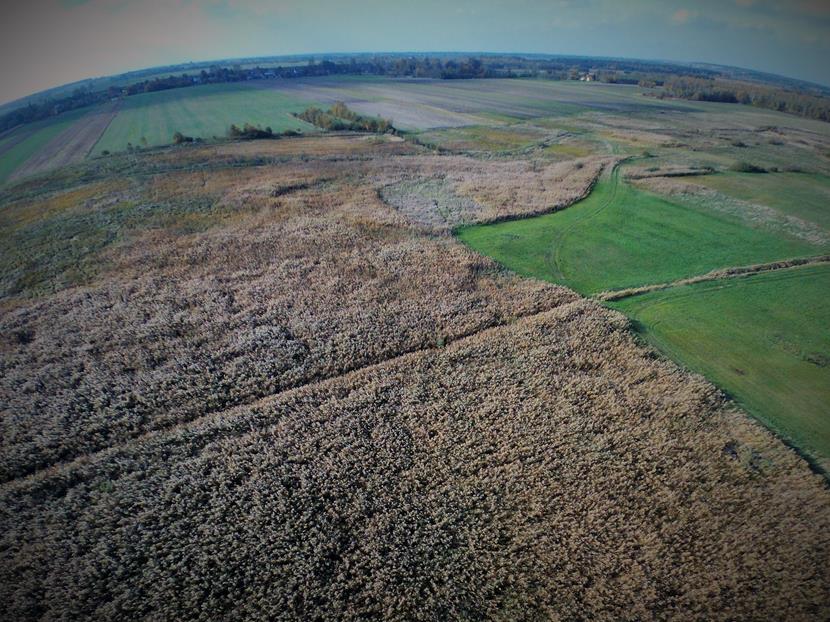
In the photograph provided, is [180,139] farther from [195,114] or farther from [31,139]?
[31,139]

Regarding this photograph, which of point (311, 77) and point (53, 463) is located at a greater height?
point (311, 77)

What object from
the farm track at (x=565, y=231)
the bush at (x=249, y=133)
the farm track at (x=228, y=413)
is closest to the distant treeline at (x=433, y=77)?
the bush at (x=249, y=133)

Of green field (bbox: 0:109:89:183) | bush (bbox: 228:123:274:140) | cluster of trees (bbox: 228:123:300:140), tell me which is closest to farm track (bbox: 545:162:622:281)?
cluster of trees (bbox: 228:123:300:140)

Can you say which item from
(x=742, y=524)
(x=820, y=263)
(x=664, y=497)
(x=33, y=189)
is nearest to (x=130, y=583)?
(x=664, y=497)

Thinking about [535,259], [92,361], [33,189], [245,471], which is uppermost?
[33,189]

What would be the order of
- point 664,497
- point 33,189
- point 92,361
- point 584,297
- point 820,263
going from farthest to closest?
point 33,189 < point 820,263 < point 584,297 < point 92,361 < point 664,497

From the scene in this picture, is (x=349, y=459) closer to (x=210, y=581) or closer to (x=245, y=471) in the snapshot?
(x=245, y=471)

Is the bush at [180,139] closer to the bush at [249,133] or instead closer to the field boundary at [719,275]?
the bush at [249,133]

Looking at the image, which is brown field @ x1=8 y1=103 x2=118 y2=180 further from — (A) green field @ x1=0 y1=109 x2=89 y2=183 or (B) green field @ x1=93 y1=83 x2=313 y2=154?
(B) green field @ x1=93 y1=83 x2=313 y2=154
